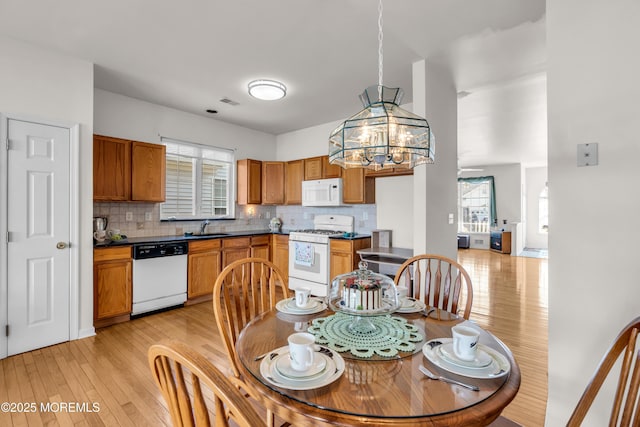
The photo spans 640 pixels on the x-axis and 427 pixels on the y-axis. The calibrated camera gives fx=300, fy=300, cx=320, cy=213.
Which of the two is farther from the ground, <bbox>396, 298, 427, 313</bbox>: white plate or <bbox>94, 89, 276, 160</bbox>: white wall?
<bbox>94, 89, 276, 160</bbox>: white wall

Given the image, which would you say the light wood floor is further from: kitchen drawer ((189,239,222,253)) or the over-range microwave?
the over-range microwave

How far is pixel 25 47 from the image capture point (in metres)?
2.67

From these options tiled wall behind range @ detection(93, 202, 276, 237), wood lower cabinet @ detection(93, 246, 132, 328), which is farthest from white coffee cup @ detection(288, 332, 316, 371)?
tiled wall behind range @ detection(93, 202, 276, 237)

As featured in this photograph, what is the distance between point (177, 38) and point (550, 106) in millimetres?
2820

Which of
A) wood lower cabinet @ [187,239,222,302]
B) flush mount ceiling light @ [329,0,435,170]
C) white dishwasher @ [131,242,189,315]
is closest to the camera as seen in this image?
flush mount ceiling light @ [329,0,435,170]

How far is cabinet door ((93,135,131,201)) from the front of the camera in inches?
131

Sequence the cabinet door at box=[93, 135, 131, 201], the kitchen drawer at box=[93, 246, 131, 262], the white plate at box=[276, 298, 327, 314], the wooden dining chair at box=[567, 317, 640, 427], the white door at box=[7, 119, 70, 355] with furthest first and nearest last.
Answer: the cabinet door at box=[93, 135, 131, 201] < the kitchen drawer at box=[93, 246, 131, 262] < the white door at box=[7, 119, 70, 355] < the white plate at box=[276, 298, 327, 314] < the wooden dining chair at box=[567, 317, 640, 427]

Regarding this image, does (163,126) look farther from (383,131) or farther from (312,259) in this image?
(383,131)

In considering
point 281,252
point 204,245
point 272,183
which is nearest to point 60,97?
point 204,245

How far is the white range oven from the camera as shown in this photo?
423 centimetres

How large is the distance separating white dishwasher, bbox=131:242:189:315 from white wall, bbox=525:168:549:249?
34.5 ft

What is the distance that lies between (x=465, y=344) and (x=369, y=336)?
1.25ft

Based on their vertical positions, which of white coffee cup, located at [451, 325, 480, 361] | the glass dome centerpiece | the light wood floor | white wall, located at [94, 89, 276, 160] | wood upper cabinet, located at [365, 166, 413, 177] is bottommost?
the light wood floor

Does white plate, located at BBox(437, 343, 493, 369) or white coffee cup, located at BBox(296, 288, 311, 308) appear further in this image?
white coffee cup, located at BBox(296, 288, 311, 308)
